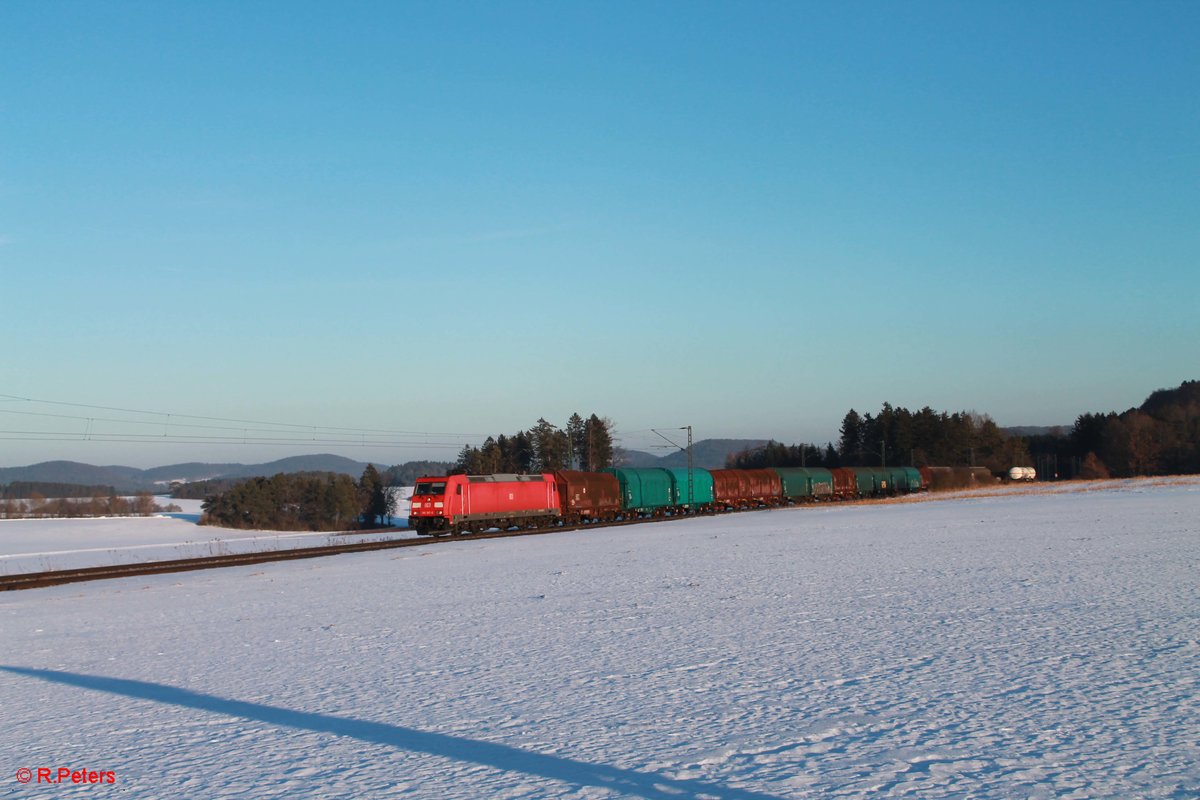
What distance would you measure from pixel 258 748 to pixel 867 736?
18.8 ft

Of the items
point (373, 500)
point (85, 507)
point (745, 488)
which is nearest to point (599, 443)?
point (373, 500)

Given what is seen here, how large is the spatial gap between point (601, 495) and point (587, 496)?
65.1 inches

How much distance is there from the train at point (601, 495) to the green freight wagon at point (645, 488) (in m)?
0.06

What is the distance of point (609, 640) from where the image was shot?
13.9 m

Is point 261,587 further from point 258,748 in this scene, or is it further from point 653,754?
point 653,754

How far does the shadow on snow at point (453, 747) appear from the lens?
24.1 feet

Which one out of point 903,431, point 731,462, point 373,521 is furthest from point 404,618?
point 731,462

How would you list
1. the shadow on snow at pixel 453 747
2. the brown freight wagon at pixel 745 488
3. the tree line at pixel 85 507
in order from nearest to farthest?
the shadow on snow at pixel 453 747 < the brown freight wagon at pixel 745 488 < the tree line at pixel 85 507

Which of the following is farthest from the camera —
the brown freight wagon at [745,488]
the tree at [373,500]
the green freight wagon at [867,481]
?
the tree at [373,500]

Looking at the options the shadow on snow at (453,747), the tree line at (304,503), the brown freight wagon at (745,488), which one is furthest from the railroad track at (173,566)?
the tree line at (304,503)

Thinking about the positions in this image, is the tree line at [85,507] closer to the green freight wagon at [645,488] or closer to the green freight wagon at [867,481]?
the green freight wagon at [645,488]

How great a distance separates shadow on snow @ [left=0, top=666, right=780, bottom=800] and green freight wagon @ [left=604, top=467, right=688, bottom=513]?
47229 millimetres

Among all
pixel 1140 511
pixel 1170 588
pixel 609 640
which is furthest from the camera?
pixel 1140 511

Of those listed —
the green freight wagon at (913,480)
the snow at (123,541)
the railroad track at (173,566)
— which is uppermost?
the green freight wagon at (913,480)
